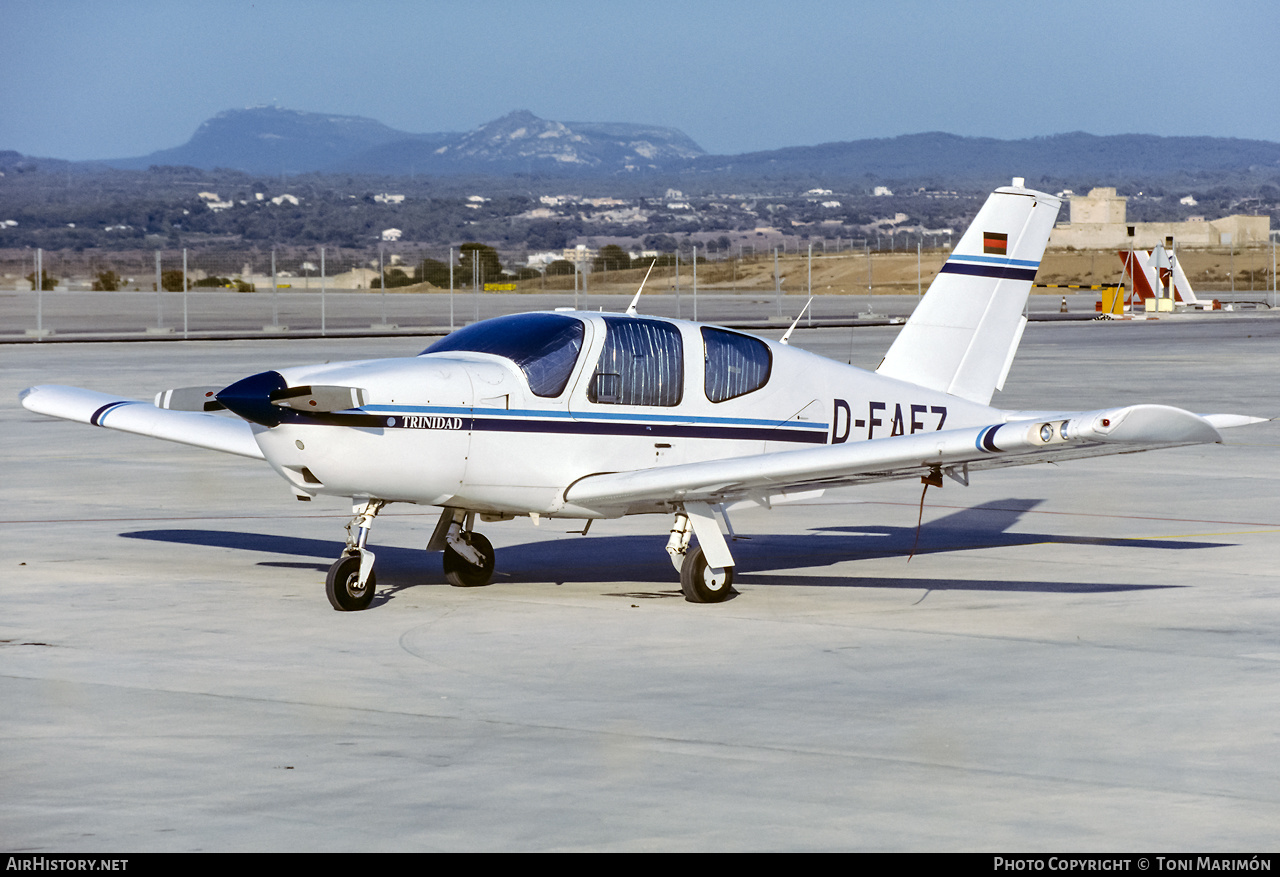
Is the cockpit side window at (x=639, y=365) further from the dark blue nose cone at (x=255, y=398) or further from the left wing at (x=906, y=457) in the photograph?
the dark blue nose cone at (x=255, y=398)

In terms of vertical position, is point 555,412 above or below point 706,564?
above

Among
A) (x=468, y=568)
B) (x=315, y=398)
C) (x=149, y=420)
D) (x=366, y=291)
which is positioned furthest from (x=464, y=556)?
(x=366, y=291)

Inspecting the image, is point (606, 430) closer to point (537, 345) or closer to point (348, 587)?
point (537, 345)

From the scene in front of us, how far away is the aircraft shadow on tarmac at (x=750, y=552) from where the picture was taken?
1235cm

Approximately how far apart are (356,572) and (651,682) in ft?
9.58

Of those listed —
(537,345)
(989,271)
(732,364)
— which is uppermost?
(989,271)

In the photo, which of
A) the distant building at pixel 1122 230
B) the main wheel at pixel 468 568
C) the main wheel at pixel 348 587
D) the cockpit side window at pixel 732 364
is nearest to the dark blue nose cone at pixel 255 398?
the main wheel at pixel 348 587

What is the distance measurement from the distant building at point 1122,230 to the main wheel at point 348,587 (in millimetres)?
124922

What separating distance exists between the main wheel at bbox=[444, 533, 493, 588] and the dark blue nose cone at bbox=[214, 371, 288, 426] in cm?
206

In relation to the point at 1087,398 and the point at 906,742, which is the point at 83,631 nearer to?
the point at 906,742

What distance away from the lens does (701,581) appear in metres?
11.4

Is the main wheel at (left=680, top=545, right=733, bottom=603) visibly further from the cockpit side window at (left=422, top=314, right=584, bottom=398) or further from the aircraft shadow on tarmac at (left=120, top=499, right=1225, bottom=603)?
the cockpit side window at (left=422, top=314, right=584, bottom=398)

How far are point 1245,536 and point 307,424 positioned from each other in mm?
8215

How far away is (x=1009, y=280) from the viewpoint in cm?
1370
